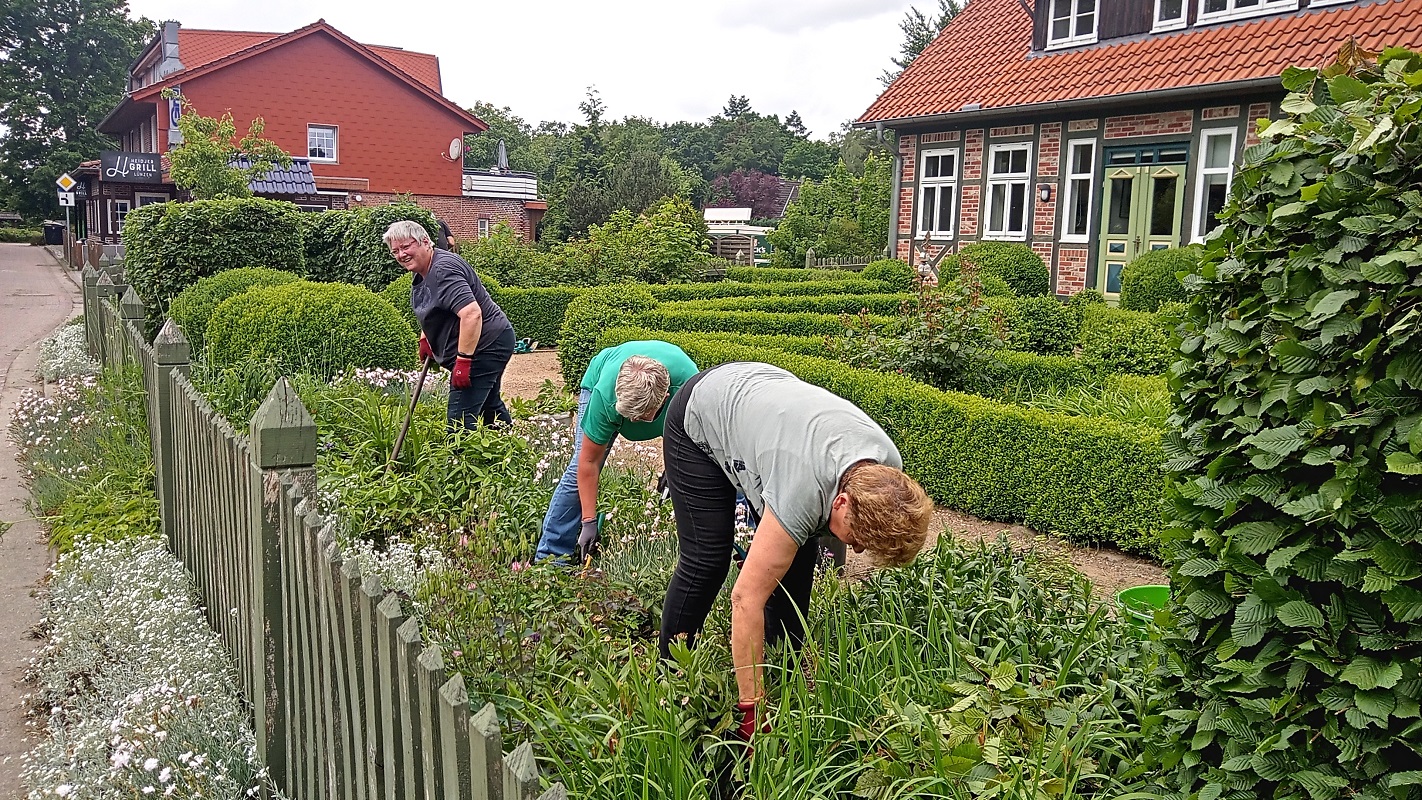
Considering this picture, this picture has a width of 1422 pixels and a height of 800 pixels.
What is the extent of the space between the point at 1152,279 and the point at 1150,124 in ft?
12.7

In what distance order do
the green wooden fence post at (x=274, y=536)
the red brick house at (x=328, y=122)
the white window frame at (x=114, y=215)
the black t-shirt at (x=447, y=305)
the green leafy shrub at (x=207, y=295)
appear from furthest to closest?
1. the white window frame at (x=114, y=215)
2. the red brick house at (x=328, y=122)
3. the green leafy shrub at (x=207, y=295)
4. the black t-shirt at (x=447, y=305)
5. the green wooden fence post at (x=274, y=536)

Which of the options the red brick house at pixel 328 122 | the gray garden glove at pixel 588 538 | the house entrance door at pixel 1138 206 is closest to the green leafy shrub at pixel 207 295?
the gray garden glove at pixel 588 538

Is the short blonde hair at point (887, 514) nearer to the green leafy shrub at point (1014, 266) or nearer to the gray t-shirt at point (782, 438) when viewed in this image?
the gray t-shirt at point (782, 438)

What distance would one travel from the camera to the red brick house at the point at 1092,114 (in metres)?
15.3

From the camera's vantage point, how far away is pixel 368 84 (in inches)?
1437

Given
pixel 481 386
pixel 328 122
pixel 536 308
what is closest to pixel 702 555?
pixel 481 386

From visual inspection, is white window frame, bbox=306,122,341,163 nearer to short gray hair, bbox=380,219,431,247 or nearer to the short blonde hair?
short gray hair, bbox=380,219,431,247

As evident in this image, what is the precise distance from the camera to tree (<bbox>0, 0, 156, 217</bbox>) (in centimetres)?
5622

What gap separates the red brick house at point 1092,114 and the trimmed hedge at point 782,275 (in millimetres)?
1619

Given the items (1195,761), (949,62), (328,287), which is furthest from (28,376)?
(949,62)

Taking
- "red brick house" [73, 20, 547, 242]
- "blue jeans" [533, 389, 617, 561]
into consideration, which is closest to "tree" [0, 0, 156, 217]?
"red brick house" [73, 20, 547, 242]

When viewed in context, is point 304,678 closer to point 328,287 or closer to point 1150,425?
point 1150,425

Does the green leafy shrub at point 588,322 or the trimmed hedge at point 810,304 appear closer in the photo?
the green leafy shrub at point 588,322

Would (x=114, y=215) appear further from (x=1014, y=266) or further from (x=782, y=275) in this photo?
(x=1014, y=266)
